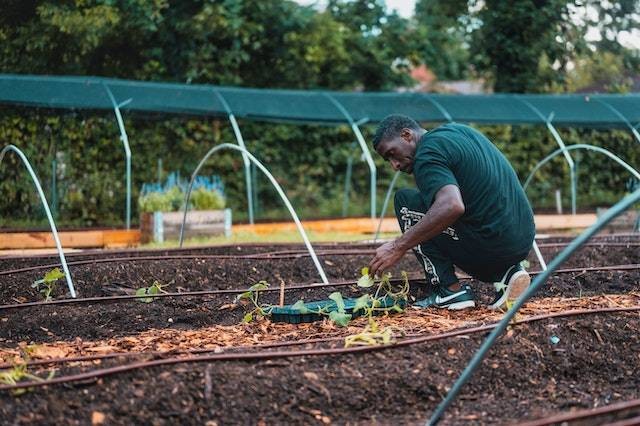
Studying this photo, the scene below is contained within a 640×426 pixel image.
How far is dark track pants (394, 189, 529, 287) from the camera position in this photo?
4.88 metres


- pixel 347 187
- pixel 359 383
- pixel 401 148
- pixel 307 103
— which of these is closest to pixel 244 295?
pixel 401 148

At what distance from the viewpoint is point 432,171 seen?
4.53 meters

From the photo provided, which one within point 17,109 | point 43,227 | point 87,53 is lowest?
point 43,227

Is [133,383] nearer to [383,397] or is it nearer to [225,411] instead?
[225,411]

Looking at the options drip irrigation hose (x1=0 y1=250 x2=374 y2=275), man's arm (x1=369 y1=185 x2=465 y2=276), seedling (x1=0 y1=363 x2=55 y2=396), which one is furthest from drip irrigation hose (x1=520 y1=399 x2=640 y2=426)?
drip irrigation hose (x1=0 y1=250 x2=374 y2=275)

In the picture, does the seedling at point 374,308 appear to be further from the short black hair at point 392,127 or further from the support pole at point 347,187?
the support pole at point 347,187

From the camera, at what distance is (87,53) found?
1560 cm

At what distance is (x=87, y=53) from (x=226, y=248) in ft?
28.3

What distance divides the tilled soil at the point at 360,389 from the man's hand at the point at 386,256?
2.29 ft

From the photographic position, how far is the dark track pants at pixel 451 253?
4883 mm

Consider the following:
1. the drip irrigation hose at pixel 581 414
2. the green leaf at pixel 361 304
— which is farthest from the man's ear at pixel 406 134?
the drip irrigation hose at pixel 581 414

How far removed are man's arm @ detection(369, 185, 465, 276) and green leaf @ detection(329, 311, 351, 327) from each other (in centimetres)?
34

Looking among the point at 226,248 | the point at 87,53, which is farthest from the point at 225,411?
the point at 87,53

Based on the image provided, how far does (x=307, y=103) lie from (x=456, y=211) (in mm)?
9435
